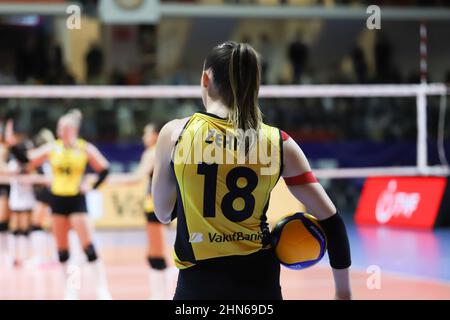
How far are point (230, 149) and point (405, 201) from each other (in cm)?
1045

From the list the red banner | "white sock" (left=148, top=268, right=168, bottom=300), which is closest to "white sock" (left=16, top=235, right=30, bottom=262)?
"white sock" (left=148, top=268, right=168, bottom=300)

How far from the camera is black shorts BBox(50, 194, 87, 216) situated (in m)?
7.55

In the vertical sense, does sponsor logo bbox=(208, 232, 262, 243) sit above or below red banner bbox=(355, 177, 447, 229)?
above

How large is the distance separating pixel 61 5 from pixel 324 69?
21.5ft

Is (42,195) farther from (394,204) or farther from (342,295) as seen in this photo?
(342,295)

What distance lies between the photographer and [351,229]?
41.7 feet

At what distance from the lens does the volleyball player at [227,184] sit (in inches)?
101

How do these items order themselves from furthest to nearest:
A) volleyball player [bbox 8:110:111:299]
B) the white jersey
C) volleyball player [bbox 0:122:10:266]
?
1. volleyball player [bbox 0:122:10:266]
2. the white jersey
3. volleyball player [bbox 8:110:111:299]

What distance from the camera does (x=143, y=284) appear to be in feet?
25.4

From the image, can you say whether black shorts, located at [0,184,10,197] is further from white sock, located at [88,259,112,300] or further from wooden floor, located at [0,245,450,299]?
white sock, located at [88,259,112,300]

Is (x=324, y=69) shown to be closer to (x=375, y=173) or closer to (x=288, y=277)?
(x=375, y=173)

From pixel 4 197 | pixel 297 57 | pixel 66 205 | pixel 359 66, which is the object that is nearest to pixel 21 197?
pixel 4 197
